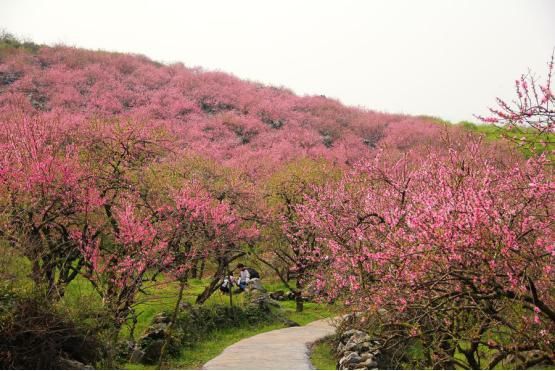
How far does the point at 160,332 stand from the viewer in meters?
15.8

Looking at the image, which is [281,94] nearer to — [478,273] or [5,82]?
[5,82]

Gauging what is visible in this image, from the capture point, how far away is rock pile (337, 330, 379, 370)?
44.5 ft

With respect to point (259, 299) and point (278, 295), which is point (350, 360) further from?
point (278, 295)

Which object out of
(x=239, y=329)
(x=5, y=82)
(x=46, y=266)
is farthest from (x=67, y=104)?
(x=46, y=266)

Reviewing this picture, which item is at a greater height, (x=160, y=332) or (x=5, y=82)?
(x=5, y=82)

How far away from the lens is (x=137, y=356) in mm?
14914

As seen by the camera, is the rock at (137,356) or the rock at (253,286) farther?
the rock at (253,286)

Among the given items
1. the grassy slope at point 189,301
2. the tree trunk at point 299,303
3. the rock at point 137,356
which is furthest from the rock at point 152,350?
the tree trunk at point 299,303

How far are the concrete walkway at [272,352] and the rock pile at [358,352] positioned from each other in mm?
867

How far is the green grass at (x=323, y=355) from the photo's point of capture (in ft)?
47.5

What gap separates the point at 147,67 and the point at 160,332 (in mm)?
51291

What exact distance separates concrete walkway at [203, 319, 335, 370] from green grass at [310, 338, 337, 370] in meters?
0.25

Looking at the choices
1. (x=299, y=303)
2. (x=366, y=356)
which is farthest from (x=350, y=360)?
(x=299, y=303)

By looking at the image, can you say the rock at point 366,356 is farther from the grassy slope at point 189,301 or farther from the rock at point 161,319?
the rock at point 161,319
